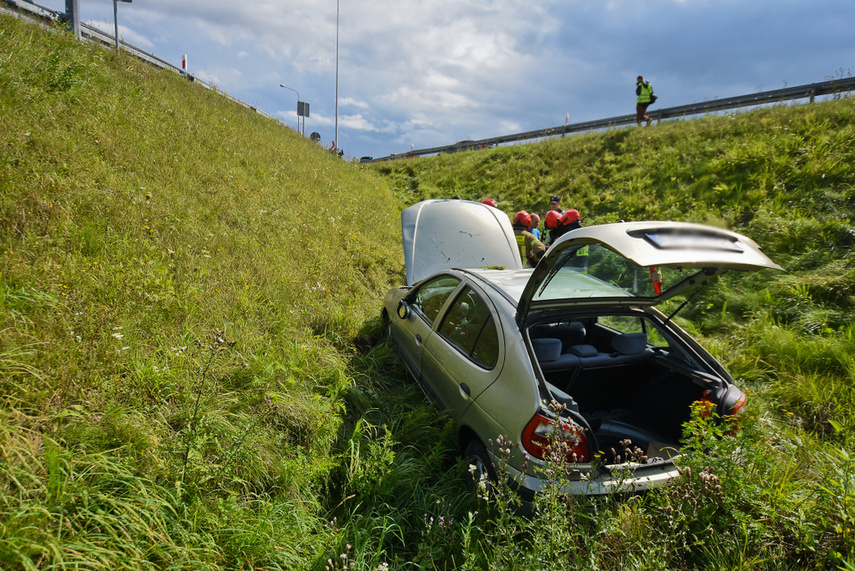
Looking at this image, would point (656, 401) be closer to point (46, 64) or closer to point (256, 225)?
point (256, 225)

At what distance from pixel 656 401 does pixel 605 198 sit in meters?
8.75

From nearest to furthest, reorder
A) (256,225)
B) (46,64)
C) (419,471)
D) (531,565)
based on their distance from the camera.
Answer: (531,565) < (419,471) < (46,64) < (256,225)

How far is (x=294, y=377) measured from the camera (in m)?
3.44

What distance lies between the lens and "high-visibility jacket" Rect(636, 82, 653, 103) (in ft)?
44.0

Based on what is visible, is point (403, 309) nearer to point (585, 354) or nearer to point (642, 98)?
→ point (585, 354)

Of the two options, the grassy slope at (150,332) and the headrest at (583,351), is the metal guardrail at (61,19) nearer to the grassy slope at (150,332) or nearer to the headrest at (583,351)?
the grassy slope at (150,332)

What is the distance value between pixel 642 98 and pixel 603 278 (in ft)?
45.1

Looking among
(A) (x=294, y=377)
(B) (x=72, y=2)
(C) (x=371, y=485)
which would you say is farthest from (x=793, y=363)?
(B) (x=72, y=2)

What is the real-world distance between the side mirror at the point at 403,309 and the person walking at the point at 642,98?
1344 cm

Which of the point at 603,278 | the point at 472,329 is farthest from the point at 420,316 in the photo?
the point at 603,278

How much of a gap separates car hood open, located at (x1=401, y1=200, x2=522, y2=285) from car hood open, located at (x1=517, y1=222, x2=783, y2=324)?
2.87 metres

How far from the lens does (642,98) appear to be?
533 inches

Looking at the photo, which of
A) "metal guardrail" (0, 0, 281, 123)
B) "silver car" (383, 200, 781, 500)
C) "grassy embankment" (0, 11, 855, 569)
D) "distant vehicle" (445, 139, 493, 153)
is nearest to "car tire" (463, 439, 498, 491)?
"silver car" (383, 200, 781, 500)

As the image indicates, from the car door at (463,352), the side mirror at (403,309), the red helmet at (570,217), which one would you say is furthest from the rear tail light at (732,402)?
the red helmet at (570,217)
